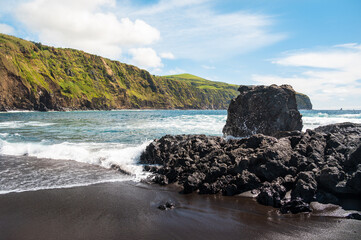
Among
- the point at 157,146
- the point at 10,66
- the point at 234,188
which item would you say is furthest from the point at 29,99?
the point at 234,188

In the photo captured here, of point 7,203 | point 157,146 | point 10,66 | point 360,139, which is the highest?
point 10,66

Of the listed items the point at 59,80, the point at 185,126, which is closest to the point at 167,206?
the point at 185,126

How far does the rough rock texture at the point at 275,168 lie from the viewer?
863 cm

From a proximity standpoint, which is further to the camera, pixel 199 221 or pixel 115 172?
pixel 115 172

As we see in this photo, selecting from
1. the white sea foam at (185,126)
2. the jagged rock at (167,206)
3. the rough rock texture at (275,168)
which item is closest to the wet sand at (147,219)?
the jagged rock at (167,206)

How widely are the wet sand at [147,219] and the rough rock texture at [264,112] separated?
1603 centimetres

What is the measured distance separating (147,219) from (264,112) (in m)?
19.9

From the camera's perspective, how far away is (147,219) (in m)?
7.49

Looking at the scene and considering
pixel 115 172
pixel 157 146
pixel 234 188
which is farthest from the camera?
pixel 157 146

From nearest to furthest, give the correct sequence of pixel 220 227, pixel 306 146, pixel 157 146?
pixel 220 227 → pixel 306 146 → pixel 157 146

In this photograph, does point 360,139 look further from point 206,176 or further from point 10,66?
point 10,66

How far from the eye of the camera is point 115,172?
512 inches

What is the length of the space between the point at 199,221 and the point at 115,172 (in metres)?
7.01

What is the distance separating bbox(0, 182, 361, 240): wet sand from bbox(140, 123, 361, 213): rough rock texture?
77cm
